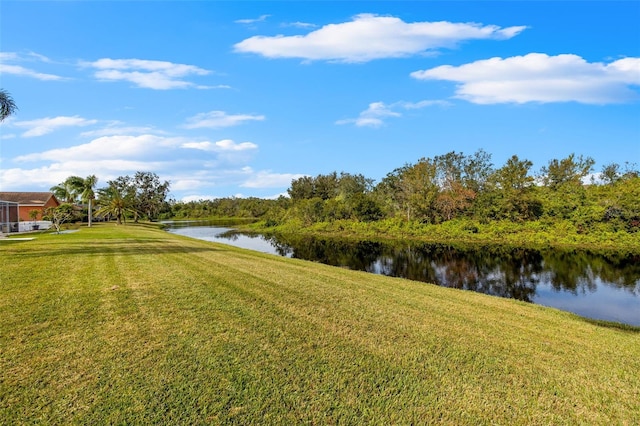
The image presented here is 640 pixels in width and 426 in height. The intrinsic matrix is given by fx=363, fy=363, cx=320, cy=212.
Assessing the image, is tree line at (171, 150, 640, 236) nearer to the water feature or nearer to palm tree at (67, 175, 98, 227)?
the water feature

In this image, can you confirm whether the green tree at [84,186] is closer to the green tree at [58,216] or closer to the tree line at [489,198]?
the green tree at [58,216]

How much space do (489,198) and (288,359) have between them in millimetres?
43419

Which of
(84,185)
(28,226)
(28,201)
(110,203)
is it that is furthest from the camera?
(110,203)

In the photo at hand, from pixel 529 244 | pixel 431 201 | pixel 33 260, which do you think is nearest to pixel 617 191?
pixel 529 244

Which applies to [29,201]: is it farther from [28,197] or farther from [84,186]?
[84,186]

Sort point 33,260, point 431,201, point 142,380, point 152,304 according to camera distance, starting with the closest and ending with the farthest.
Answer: point 142,380 → point 152,304 → point 33,260 → point 431,201

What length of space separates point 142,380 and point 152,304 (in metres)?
2.62

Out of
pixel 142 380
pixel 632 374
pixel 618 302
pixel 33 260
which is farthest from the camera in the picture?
pixel 618 302

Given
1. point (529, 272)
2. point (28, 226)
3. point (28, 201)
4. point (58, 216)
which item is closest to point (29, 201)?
point (28, 201)

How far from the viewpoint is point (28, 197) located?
143ft

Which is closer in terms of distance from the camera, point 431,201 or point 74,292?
point 74,292

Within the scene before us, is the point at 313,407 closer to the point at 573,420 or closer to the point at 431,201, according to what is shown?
the point at 573,420

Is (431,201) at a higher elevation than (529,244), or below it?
higher

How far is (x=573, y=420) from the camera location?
350 centimetres
